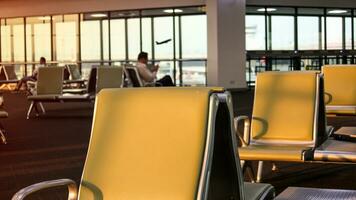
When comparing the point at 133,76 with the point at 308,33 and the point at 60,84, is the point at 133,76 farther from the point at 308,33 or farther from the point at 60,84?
the point at 308,33

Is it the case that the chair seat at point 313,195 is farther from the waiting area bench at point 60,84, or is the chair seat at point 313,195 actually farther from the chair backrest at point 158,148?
the waiting area bench at point 60,84

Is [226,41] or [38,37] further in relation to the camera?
[38,37]

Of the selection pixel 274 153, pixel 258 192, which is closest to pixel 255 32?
pixel 274 153

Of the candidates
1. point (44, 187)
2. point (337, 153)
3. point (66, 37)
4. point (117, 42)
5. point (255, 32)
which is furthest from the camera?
point (66, 37)

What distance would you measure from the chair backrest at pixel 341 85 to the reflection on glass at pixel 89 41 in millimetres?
16896

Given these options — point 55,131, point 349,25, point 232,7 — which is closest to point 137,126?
point 55,131

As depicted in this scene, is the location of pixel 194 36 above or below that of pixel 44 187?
above

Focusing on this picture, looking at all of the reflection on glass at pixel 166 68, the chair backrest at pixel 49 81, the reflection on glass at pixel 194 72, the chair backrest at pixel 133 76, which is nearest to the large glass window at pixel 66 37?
the reflection on glass at pixel 166 68

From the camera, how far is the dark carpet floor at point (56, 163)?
202 inches

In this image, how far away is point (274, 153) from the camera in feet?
13.9

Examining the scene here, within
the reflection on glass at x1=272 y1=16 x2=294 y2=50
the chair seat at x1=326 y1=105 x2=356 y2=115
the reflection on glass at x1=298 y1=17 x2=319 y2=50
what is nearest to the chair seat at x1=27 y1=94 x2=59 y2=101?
the chair seat at x1=326 y1=105 x2=356 y2=115

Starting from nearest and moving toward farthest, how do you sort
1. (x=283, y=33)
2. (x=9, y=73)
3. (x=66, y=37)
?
1. (x=9, y=73)
2. (x=283, y=33)
3. (x=66, y=37)

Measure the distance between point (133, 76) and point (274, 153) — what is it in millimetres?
7881

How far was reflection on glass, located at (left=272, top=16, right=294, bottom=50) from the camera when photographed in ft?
71.9
